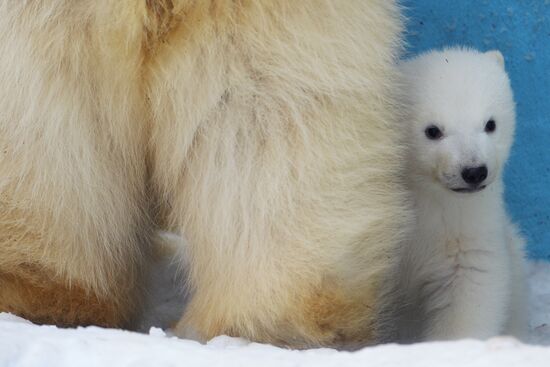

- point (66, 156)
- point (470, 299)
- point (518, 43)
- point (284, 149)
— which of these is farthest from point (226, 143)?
point (518, 43)

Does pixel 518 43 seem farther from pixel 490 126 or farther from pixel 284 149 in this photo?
pixel 284 149

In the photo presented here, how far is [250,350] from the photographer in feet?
4.29

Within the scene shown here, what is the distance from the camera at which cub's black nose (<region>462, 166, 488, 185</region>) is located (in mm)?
1655

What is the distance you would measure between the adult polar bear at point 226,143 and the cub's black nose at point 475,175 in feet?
0.40

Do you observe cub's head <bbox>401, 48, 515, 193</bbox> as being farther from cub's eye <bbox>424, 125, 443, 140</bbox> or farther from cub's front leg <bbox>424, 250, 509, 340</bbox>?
cub's front leg <bbox>424, 250, 509, 340</bbox>

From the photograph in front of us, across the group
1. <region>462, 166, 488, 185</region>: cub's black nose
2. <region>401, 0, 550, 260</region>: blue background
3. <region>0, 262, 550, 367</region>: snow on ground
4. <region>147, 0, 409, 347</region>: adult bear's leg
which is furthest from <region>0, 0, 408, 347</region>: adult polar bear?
<region>401, 0, 550, 260</region>: blue background

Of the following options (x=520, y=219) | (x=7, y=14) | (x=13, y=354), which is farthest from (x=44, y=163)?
(x=520, y=219)

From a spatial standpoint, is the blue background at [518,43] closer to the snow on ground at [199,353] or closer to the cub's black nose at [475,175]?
the cub's black nose at [475,175]

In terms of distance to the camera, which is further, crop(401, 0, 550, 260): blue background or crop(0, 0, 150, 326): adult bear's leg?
crop(401, 0, 550, 260): blue background

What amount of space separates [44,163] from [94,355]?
A: 38 cm

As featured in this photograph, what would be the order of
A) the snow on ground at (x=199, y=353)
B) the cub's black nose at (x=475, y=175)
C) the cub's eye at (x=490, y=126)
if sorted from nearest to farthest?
the snow on ground at (x=199, y=353) < the cub's black nose at (x=475, y=175) < the cub's eye at (x=490, y=126)

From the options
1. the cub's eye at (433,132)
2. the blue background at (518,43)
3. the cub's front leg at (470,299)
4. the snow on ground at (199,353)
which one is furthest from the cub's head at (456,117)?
the snow on ground at (199,353)

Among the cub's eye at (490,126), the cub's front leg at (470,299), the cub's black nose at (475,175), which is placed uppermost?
the cub's eye at (490,126)

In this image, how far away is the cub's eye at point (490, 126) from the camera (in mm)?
1756
